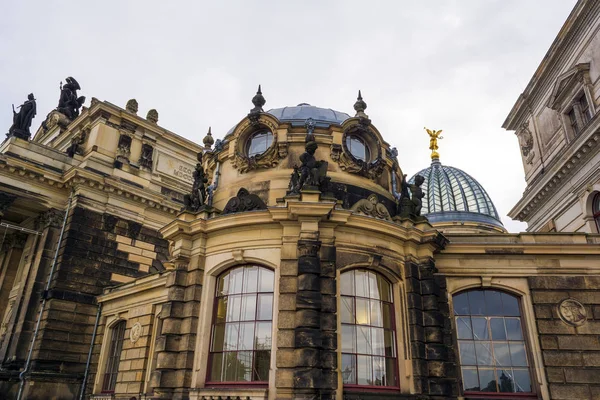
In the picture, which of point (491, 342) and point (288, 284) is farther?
point (491, 342)

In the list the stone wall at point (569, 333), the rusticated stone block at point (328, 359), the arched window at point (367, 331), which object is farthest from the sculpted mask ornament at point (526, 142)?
the rusticated stone block at point (328, 359)

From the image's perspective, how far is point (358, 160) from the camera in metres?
17.0

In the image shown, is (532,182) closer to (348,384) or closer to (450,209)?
(450,209)

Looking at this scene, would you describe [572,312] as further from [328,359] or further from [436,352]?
[328,359]

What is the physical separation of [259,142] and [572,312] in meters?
12.2

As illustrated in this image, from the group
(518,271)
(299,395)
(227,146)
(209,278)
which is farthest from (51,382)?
(518,271)

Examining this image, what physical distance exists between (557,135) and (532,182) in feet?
13.2

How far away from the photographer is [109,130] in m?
29.7

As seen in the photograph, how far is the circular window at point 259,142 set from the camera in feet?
56.6

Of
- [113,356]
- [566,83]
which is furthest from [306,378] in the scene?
[566,83]

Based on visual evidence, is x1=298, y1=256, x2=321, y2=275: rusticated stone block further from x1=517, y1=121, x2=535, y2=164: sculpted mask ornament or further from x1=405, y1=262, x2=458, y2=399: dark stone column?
x1=517, y1=121, x2=535, y2=164: sculpted mask ornament

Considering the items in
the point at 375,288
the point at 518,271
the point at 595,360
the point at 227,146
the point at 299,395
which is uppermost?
the point at 227,146

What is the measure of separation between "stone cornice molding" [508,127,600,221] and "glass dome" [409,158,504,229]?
4833mm

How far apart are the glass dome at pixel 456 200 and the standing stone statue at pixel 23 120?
28.4 m
